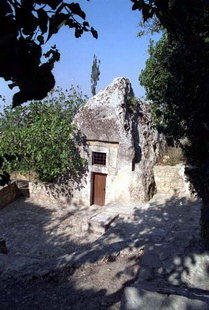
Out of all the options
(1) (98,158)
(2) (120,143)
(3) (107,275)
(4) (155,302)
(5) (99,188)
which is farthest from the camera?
(5) (99,188)

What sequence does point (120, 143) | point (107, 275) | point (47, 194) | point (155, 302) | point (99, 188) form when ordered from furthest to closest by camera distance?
point (47, 194), point (99, 188), point (120, 143), point (107, 275), point (155, 302)

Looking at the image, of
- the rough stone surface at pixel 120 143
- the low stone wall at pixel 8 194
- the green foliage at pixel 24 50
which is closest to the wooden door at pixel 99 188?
the rough stone surface at pixel 120 143

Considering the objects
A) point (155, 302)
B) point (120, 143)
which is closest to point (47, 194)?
point (120, 143)

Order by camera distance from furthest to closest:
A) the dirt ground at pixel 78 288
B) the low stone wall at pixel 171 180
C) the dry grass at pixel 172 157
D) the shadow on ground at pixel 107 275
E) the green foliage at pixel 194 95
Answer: the dry grass at pixel 172 157, the low stone wall at pixel 171 180, the green foliage at pixel 194 95, the dirt ground at pixel 78 288, the shadow on ground at pixel 107 275

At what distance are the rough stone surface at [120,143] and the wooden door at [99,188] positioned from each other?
0.24 m

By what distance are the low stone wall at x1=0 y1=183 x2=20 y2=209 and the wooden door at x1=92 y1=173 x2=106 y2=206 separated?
4.19m

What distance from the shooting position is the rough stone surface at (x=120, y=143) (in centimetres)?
1534

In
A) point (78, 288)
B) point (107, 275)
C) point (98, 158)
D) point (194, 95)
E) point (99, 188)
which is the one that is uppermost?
point (194, 95)

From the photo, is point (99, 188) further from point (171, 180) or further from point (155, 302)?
point (155, 302)

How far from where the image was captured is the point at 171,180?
50.8ft

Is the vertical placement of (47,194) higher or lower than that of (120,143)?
lower

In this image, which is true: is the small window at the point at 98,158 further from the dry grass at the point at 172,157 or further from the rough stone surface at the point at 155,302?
the rough stone surface at the point at 155,302

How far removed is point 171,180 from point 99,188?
137 inches

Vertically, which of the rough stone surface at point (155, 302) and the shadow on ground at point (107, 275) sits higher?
the rough stone surface at point (155, 302)
